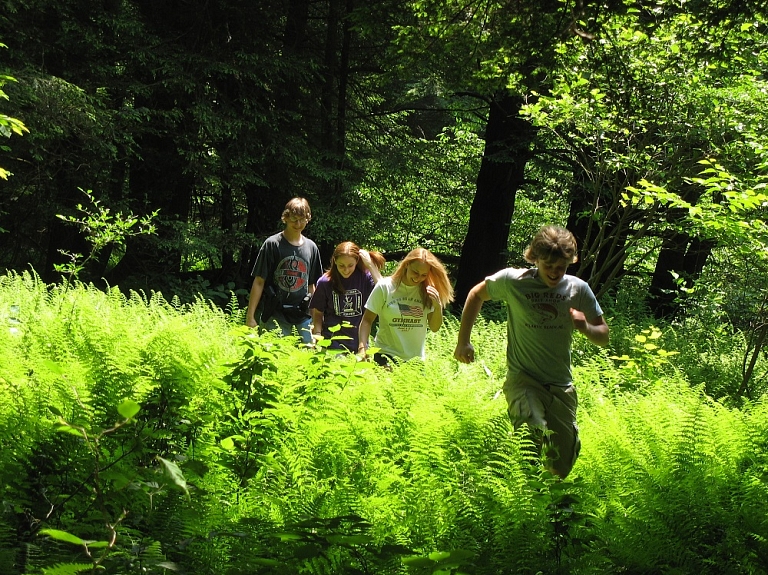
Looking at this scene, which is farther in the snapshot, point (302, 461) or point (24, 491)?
point (302, 461)

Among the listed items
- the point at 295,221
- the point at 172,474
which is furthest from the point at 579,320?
the point at 172,474

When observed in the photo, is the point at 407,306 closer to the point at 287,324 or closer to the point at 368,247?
the point at 287,324

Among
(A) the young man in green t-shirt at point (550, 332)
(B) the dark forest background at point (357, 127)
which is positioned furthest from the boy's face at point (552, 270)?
(B) the dark forest background at point (357, 127)

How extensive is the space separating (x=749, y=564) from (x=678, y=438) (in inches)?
66.5

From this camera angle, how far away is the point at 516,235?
→ 20766 millimetres

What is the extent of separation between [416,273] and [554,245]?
6.34ft

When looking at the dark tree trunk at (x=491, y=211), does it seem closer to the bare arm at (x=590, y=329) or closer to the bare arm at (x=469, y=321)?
the bare arm at (x=469, y=321)

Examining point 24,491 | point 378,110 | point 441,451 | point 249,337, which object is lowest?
point 24,491

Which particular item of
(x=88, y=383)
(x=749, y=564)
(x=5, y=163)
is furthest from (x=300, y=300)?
(x=5, y=163)

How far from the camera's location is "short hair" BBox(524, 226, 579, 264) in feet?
17.0

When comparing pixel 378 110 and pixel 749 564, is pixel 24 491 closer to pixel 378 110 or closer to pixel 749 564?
pixel 749 564

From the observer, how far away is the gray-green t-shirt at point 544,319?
5.32 meters

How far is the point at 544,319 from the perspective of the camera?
17.4 feet

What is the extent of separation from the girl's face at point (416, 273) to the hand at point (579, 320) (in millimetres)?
1906
